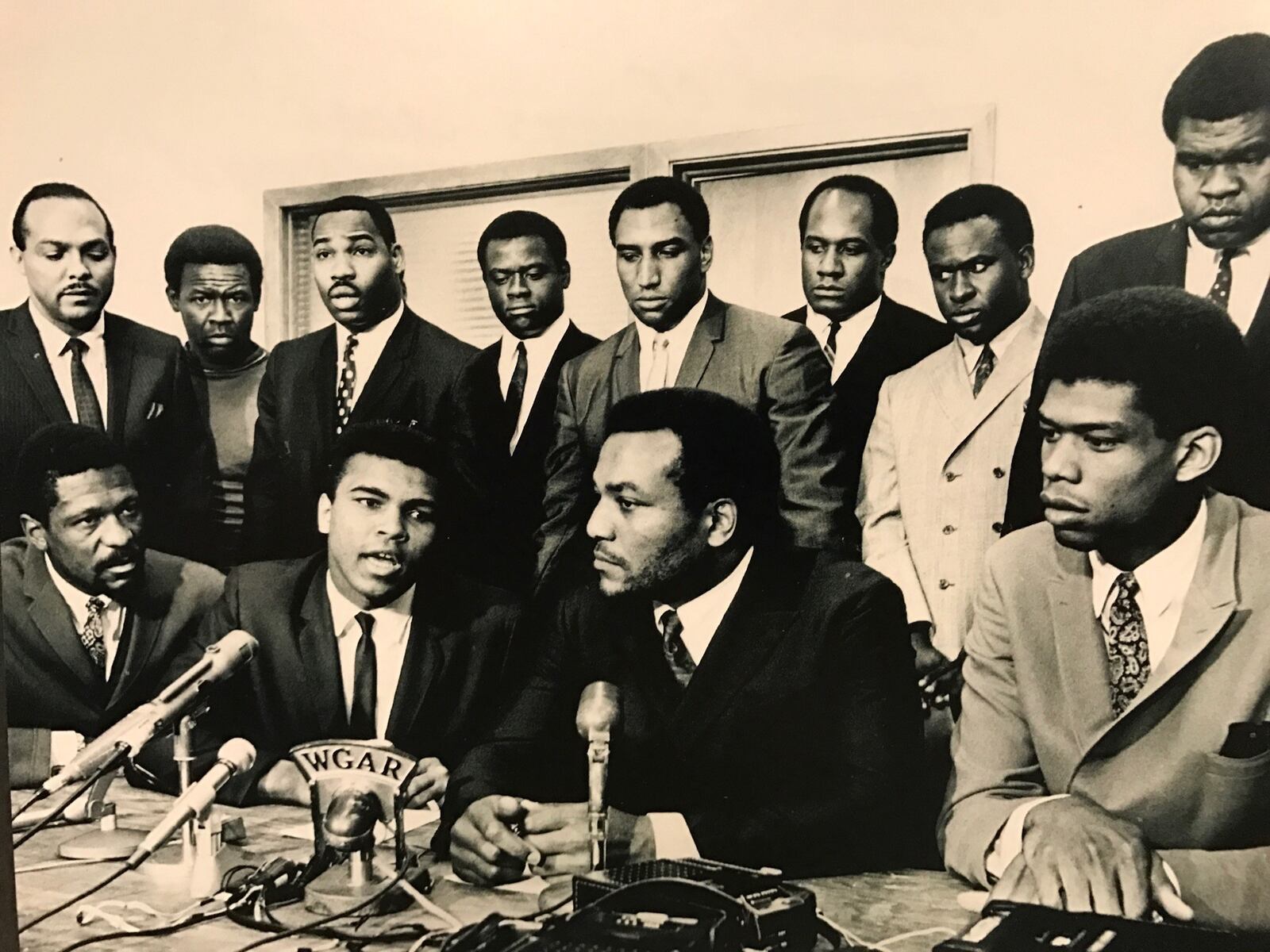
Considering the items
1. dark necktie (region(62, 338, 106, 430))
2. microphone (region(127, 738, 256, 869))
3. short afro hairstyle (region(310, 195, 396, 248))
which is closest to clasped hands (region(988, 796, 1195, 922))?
microphone (region(127, 738, 256, 869))

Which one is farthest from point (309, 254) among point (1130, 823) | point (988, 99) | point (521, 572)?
point (1130, 823)

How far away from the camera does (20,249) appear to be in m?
2.60

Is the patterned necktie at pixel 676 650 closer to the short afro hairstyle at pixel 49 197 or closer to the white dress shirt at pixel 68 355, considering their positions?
the white dress shirt at pixel 68 355

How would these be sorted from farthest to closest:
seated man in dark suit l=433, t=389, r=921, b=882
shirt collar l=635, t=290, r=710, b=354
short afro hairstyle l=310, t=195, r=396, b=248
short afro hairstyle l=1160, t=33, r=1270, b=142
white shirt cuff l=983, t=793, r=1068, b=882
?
short afro hairstyle l=310, t=195, r=396, b=248 → shirt collar l=635, t=290, r=710, b=354 → seated man in dark suit l=433, t=389, r=921, b=882 → white shirt cuff l=983, t=793, r=1068, b=882 → short afro hairstyle l=1160, t=33, r=1270, b=142

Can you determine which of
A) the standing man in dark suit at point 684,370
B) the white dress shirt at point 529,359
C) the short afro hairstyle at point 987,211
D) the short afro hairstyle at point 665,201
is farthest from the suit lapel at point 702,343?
the short afro hairstyle at point 987,211

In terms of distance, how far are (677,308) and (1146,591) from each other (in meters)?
0.89

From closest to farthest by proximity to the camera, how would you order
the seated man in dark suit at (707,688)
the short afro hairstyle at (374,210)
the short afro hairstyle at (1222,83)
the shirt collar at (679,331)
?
the short afro hairstyle at (1222,83) < the seated man in dark suit at (707,688) < the shirt collar at (679,331) < the short afro hairstyle at (374,210)

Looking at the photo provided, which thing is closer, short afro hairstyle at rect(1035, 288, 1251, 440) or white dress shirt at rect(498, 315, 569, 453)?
short afro hairstyle at rect(1035, 288, 1251, 440)

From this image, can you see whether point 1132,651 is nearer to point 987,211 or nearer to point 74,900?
point 987,211

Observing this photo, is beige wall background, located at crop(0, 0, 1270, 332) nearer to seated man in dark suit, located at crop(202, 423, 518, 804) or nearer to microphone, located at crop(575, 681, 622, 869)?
seated man in dark suit, located at crop(202, 423, 518, 804)

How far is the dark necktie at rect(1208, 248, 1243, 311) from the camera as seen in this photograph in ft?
6.00

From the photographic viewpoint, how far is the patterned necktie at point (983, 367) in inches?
76.8

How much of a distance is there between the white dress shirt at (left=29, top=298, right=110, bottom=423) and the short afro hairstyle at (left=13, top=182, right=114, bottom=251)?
0.15 m

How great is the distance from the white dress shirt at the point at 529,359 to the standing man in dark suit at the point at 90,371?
70 cm
